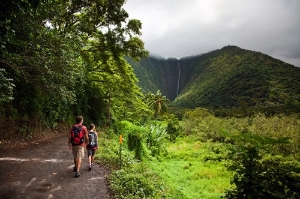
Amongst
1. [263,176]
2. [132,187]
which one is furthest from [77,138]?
[263,176]

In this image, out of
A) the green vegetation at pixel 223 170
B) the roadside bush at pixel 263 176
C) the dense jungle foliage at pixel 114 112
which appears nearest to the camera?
the roadside bush at pixel 263 176

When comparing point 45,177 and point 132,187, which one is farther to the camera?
point 45,177

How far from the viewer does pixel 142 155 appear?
45.0ft

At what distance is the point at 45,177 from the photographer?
7305mm

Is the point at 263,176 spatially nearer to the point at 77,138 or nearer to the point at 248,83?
the point at 77,138

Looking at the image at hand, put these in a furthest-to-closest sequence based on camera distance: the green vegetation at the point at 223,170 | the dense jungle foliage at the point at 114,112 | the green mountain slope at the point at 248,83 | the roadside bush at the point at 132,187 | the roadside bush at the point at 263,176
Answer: the green mountain slope at the point at 248,83 → the roadside bush at the point at 132,187 → the dense jungle foliage at the point at 114,112 → the green vegetation at the point at 223,170 → the roadside bush at the point at 263,176

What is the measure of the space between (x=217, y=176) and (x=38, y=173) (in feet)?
40.8

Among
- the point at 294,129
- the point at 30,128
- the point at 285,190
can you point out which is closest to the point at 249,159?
the point at 285,190

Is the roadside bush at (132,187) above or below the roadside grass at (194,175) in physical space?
above

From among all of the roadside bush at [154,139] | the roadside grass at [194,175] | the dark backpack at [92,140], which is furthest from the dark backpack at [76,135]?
the roadside bush at [154,139]

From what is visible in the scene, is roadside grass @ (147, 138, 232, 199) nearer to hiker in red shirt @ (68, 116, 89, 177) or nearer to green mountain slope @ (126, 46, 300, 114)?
hiker in red shirt @ (68, 116, 89, 177)

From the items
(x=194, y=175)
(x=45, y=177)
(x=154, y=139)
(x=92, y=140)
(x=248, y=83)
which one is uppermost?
(x=248, y=83)

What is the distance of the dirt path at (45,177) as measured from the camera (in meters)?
6.21

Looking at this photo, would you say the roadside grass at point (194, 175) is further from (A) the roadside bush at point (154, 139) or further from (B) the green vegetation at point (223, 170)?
(A) the roadside bush at point (154, 139)
